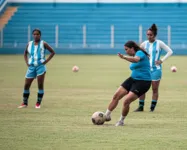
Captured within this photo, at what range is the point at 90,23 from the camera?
54219 millimetres

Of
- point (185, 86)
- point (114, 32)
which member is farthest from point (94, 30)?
point (185, 86)

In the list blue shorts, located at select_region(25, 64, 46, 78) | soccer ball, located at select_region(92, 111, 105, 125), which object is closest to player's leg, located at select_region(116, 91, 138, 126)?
soccer ball, located at select_region(92, 111, 105, 125)

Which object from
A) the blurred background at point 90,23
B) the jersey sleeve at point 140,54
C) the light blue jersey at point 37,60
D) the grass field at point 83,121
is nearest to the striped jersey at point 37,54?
the light blue jersey at point 37,60

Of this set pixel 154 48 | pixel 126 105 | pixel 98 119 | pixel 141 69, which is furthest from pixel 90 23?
pixel 126 105

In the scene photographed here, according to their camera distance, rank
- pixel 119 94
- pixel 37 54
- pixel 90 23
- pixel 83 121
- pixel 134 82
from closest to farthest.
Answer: pixel 119 94 → pixel 134 82 → pixel 83 121 → pixel 37 54 → pixel 90 23

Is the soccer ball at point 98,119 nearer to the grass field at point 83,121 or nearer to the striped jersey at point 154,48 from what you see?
the grass field at point 83,121

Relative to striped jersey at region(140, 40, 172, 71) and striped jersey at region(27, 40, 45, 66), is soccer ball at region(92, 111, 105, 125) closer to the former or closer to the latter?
striped jersey at region(140, 40, 172, 71)

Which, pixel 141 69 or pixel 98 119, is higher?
pixel 141 69

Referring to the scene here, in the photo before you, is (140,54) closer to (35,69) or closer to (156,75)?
(156,75)

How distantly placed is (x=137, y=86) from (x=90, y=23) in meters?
40.2

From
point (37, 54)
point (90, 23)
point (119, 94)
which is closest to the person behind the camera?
point (119, 94)

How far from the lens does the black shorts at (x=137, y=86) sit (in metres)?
14.1

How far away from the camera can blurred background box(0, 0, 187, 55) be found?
171 feet

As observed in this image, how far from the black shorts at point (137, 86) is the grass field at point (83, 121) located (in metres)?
0.63
